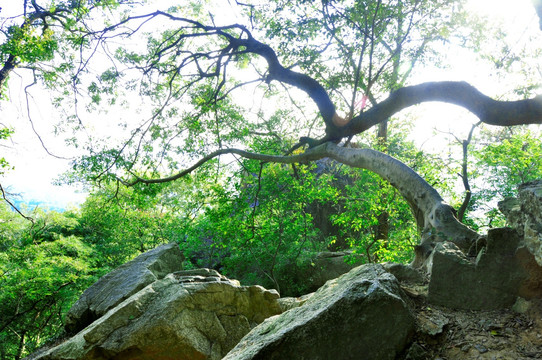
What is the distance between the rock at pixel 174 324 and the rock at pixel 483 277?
4.12m

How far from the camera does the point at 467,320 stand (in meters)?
2.45

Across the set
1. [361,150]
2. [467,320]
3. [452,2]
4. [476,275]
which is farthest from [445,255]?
[452,2]

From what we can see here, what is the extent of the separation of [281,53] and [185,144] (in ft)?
11.9

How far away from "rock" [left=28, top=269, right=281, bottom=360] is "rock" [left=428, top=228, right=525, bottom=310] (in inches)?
162

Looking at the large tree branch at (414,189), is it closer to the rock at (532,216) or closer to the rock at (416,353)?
the rock at (532,216)

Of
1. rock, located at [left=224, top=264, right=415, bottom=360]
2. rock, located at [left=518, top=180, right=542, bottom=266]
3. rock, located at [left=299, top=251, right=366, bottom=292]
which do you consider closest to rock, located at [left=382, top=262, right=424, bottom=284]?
rock, located at [left=518, top=180, right=542, bottom=266]

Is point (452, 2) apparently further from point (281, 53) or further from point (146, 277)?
point (146, 277)

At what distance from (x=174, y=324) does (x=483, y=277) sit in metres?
4.53

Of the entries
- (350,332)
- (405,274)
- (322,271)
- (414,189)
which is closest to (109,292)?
(405,274)

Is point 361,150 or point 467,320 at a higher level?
point 361,150

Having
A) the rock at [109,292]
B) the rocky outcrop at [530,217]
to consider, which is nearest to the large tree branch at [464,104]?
the rocky outcrop at [530,217]

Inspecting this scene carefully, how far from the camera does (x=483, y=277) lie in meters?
2.65

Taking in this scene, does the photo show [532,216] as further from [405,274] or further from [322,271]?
[322,271]

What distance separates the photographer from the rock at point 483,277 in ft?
8.37
